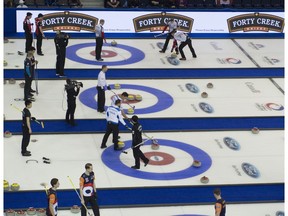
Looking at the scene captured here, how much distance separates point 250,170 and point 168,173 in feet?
7.67

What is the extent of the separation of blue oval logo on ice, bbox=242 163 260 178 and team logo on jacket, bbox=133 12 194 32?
12.4 m

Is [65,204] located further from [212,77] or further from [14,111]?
[212,77]

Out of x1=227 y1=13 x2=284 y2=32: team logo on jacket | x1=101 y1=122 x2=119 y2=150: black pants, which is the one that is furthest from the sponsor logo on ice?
x1=227 y1=13 x2=284 y2=32: team logo on jacket

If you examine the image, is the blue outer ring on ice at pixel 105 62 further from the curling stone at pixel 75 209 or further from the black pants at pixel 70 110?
the curling stone at pixel 75 209

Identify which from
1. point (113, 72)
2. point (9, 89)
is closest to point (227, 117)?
point (113, 72)

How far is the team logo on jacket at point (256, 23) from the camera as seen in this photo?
33875 millimetres

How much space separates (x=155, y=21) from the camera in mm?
33031

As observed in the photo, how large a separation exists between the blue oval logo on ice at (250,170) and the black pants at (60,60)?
27.4 ft

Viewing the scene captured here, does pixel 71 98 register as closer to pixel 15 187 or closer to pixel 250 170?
pixel 15 187

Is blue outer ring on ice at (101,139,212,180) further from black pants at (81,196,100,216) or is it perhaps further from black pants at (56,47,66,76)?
black pants at (56,47,66,76)

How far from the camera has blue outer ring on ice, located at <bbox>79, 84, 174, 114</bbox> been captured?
25250mm

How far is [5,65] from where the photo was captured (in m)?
28.3

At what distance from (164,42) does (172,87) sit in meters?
5.10

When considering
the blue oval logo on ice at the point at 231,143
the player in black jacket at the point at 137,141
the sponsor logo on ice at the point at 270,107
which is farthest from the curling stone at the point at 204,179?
the sponsor logo on ice at the point at 270,107
